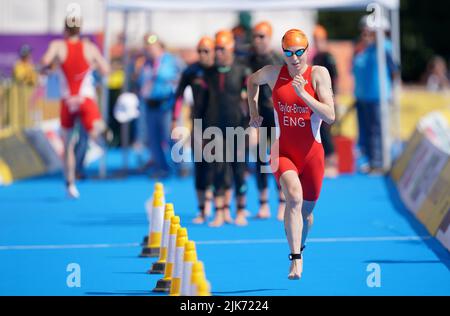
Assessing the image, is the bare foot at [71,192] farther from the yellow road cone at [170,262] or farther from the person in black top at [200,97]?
the yellow road cone at [170,262]

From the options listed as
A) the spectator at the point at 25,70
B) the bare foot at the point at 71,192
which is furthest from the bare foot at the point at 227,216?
the spectator at the point at 25,70

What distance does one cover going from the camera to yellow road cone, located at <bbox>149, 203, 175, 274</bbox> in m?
10.9

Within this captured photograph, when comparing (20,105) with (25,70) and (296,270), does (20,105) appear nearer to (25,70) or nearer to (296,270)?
(25,70)

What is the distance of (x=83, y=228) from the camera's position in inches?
590

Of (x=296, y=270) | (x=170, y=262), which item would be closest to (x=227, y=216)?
(x=296, y=270)

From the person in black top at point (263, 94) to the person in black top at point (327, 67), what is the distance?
11.4 ft

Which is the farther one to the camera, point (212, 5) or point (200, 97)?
point (212, 5)

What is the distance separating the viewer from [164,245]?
1135 centimetres

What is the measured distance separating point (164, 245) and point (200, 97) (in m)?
4.03

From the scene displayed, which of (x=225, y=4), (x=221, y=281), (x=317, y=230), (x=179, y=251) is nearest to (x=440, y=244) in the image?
(x=317, y=230)

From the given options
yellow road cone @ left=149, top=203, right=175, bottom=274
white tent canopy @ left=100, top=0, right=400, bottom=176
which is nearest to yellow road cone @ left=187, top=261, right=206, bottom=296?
yellow road cone @ left=149, top=203, right=175, bottom=274

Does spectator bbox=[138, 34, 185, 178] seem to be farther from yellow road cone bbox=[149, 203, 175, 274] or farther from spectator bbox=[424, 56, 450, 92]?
spectator bbox=[424, 56, 450, 92]

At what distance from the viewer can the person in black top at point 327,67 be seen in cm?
1983

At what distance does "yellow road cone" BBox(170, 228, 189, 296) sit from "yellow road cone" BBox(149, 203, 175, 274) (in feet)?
4.16
